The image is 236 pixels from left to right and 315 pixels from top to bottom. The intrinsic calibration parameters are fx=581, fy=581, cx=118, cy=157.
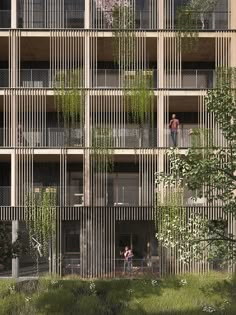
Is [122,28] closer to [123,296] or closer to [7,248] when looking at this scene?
[123,296]

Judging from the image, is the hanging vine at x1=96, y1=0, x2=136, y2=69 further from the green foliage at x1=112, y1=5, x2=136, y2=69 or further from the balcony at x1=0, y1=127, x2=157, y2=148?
the balcony at x1=0, y1=127, x2=157, y2=148

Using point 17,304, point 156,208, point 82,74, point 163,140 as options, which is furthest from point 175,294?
point 82,74

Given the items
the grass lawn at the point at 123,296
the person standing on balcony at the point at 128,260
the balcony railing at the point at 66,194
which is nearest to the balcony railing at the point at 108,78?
the balcony railing at the point at 66,194

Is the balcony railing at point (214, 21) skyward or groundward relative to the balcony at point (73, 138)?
skyward

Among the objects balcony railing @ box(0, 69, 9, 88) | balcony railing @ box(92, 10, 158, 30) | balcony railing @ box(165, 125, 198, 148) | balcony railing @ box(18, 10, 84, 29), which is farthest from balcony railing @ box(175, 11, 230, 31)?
balcony railing @ box(0, 69, 9, 88)

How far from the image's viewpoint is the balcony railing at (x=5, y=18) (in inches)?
1152

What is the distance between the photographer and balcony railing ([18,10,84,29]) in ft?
94.8

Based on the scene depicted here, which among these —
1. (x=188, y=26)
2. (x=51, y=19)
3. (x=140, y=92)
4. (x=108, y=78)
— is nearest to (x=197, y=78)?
(x=188, y=26)

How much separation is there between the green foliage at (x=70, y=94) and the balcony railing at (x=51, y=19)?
2.74 meters

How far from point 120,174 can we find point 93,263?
17.1 feet

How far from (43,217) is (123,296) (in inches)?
408

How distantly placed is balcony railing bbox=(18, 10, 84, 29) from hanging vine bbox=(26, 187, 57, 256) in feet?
27.4

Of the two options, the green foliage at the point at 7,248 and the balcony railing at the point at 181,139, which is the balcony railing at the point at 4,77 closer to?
the balcony railing at the point at 181,139

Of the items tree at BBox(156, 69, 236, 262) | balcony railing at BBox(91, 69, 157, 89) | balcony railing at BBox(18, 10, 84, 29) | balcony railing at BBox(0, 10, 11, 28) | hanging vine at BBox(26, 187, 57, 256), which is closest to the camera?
tree at BBox(156, 69, 236, 262)
